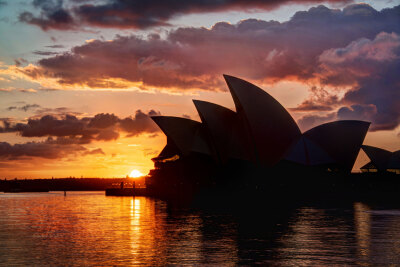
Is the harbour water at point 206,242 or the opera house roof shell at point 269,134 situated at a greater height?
the opera house roof shell at point 269,134

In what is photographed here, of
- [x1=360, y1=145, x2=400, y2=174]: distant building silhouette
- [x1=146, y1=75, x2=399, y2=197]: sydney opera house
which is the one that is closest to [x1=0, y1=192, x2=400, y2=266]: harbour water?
[x1=146, y1=75, x2=399, y2=197]: sydney opera house

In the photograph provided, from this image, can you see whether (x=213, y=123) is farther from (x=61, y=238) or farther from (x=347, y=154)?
(x=61, y=238)

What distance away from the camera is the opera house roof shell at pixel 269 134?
219 ft

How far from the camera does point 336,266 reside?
14.8 meters

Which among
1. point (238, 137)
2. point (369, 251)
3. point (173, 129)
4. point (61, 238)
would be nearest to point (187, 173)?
point (173, 129)

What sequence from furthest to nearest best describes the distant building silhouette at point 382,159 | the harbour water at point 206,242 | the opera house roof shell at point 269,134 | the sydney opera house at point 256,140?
1. the distant building silhouette at point 382,159
2. the sydney opera house at point 256,140
3. the opera house roof shell at point 269,134
4. the harbour water at point 206,242

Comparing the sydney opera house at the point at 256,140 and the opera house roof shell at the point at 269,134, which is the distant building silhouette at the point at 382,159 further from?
the opera house roof shell at the point at 269,134

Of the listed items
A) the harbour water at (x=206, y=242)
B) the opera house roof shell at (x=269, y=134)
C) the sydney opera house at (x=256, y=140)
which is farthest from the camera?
the sydney opera house at (x=256, y=140)

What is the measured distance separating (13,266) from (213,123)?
56913 mm

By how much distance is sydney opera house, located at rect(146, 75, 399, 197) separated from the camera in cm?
6719

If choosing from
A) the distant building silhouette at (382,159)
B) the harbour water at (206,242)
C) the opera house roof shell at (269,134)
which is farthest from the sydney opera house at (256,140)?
the harbour water at (206,242)

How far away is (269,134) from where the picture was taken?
67688 millimetres

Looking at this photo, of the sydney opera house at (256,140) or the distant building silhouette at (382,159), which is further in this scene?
the distant building silhouette at (382,159)

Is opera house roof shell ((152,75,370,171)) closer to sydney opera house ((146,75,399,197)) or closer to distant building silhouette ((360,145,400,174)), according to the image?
sydney opera house ((146,75,399,197))
